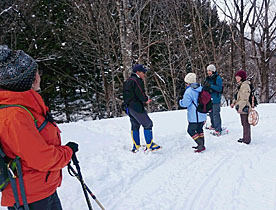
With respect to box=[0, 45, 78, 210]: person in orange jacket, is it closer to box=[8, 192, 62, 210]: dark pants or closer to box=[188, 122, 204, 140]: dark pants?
box=[8, 192, 62, 210]: dark pants

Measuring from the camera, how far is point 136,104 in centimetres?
495

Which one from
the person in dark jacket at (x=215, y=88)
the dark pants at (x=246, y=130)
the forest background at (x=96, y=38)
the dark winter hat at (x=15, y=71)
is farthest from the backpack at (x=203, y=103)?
the forest background at (x=96, y=38)

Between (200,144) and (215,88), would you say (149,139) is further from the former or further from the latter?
(215,88)

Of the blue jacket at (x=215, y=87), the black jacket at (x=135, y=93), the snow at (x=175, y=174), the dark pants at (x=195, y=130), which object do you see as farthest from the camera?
the blue jacket at (x=215, y=87)

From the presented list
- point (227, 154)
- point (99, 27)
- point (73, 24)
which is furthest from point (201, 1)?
point (227, 154)

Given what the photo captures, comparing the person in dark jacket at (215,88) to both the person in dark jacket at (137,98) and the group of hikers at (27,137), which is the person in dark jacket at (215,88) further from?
the group of hikers at (27,137)

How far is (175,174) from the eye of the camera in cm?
423

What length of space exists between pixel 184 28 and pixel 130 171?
15.6 meters

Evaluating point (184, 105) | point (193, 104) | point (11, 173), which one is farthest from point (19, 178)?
point (193, 104)

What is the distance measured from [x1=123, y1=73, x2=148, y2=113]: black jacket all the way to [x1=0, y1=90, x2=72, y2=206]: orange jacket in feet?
9.63

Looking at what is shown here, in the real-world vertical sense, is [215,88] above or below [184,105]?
above

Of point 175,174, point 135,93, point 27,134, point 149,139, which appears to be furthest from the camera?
point 149,139

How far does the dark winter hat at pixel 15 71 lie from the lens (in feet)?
5.60

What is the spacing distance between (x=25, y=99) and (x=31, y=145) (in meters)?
0.34
